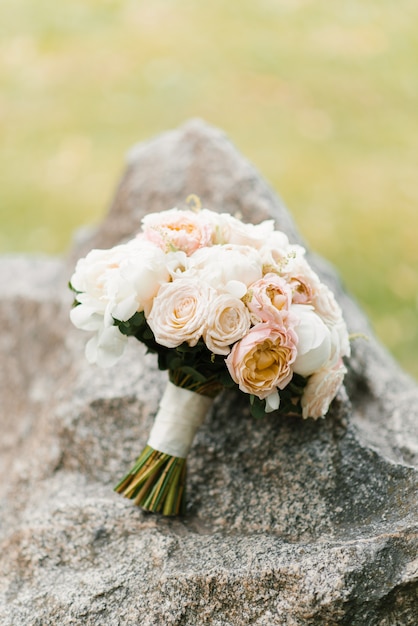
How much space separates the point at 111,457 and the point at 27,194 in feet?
15.7

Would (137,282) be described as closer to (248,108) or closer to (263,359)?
(263,359)

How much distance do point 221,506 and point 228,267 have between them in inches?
31.3

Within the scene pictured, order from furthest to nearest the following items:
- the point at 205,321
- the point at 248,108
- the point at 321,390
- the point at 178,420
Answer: the point at 248,108
the point at 178,420
the point at 321,390
the point at 205,321

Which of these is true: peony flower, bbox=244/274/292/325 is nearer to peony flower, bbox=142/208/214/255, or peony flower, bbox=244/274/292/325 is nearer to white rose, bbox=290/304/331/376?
white rose, bbox=290/304/331/376

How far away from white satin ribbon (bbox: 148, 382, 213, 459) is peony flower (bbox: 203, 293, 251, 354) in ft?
1.12

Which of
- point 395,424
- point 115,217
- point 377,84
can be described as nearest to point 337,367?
point 395,424

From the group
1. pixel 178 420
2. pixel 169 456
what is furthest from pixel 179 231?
pixel 169 456

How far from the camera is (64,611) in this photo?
2.13 meters

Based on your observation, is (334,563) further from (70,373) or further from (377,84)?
(377,84)

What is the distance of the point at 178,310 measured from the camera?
2023 mm

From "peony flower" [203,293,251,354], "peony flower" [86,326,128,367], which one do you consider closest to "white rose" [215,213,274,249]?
"peony flower" [203,293,251,354]

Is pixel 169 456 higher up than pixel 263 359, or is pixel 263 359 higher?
pixel 263 359

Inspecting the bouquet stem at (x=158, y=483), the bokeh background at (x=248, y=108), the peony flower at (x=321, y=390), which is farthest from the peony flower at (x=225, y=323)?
the bokeh background at (x=248, y=108)

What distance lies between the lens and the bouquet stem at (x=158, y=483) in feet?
7.67
